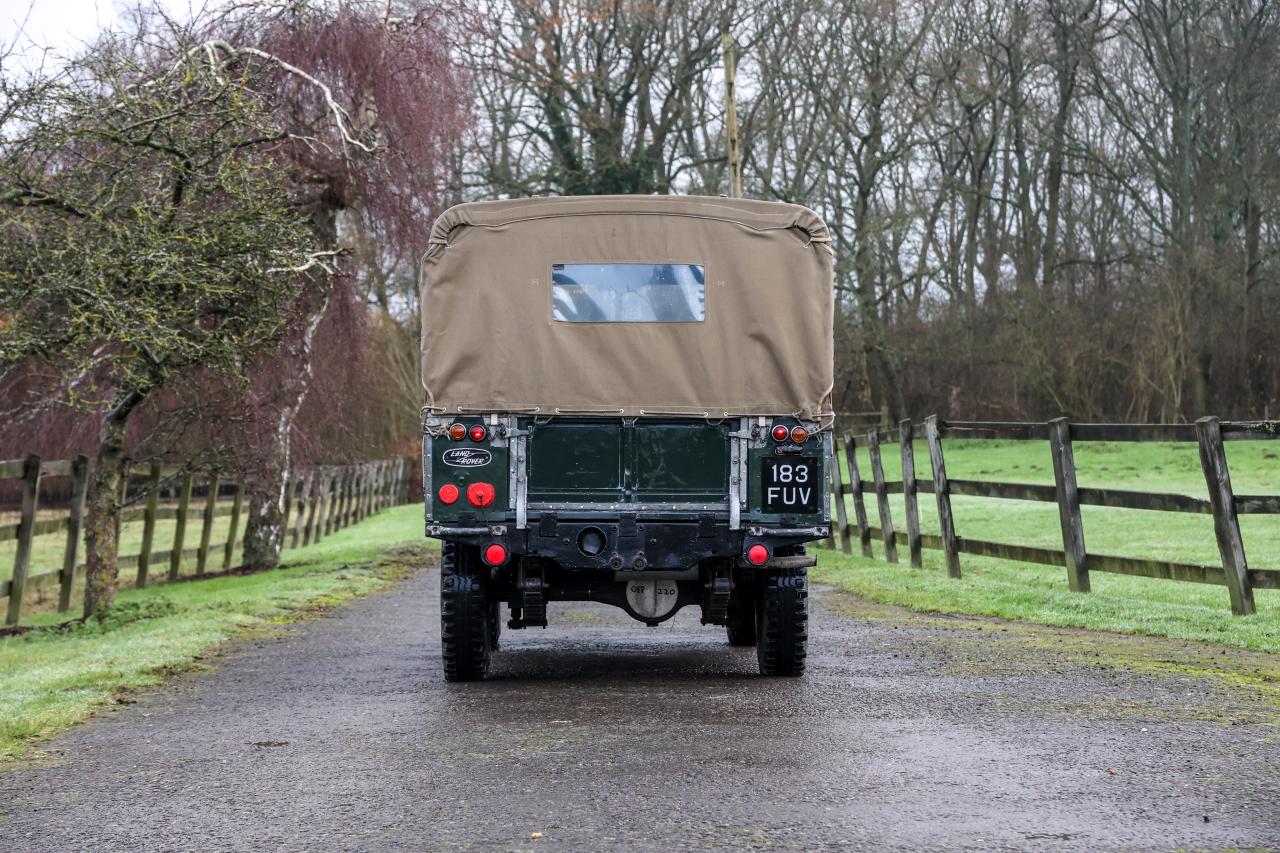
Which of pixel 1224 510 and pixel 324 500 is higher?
pixel 1224 510

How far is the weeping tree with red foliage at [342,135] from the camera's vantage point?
20.6 m

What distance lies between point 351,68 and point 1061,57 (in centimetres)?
3062

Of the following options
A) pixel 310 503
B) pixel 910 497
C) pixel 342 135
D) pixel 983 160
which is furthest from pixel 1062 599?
pixel 983 160

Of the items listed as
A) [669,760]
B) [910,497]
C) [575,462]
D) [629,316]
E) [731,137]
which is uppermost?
[731,137]

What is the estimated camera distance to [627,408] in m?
9.75

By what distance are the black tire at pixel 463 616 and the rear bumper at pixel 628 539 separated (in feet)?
1.57

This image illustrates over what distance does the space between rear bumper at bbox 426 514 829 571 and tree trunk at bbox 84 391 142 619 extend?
287 inches

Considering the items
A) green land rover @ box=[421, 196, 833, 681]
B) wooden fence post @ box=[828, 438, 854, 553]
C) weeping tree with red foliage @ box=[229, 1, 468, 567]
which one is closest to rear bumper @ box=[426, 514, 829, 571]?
green land rover @ box=[421, 196, 833, 681]

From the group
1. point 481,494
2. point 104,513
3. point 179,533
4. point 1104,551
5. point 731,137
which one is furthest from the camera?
point 731,137

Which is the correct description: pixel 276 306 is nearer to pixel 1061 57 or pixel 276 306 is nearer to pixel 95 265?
pixel 95 265

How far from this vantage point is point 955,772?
6555 millimetres

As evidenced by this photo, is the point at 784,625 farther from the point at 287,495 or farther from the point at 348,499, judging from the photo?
the point at 348,499

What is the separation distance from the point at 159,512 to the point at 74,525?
13.7ft

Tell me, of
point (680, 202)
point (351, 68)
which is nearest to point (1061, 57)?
point (351, 68)
